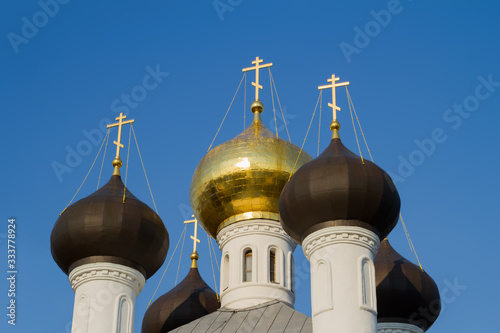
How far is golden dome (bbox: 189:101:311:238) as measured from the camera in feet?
70.5

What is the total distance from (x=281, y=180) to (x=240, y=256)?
1778mm

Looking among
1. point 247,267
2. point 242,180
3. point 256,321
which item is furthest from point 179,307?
point 256,321

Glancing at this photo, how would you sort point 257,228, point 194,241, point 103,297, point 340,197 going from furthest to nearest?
point 194,241 → point 257,228 → point 103,297 → point 340,197

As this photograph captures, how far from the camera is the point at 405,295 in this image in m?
22.0

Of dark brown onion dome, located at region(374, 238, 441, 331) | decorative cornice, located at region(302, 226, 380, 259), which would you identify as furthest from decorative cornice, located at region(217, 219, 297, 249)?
decorative cornice, located at region(302, 226, 380, 259)

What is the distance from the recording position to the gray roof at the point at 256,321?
18906 millimetres

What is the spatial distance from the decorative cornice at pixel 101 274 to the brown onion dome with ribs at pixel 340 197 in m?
3.45

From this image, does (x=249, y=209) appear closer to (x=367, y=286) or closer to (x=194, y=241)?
(x=194, y=241)

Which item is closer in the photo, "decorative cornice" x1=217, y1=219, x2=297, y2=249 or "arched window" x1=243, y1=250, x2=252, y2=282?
"arched window" x1=243, y1=250, x2=252, y2=282

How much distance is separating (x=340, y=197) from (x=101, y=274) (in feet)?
16.0

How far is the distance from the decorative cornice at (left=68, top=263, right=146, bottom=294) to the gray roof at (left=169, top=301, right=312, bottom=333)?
1477 millimetres

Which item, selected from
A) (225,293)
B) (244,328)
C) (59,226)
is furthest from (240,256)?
(59,226)

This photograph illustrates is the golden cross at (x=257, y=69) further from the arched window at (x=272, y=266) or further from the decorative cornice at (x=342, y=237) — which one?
the decorative cornice at (x=342, y=237)

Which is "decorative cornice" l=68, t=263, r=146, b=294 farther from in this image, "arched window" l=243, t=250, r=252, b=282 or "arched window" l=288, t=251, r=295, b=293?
"arched window" l=288, t=251, r=295, b=293
